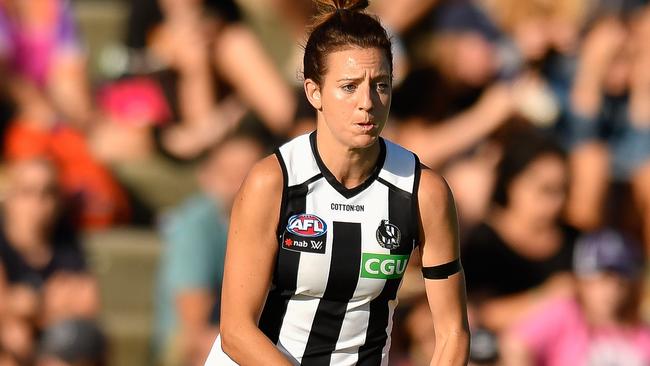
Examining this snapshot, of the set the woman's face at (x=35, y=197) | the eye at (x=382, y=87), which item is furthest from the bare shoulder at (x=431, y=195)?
the woman's face at (x=35, y=197)

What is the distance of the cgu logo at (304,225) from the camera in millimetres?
4254

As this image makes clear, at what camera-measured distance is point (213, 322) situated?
6867 millimetres

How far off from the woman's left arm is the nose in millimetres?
342

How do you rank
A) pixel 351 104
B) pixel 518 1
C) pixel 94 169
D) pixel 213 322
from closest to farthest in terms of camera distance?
1. pixel 351 104
2. pixel 213 322
3. pixel 94 169
4. pixel 518 1

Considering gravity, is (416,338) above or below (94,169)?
below

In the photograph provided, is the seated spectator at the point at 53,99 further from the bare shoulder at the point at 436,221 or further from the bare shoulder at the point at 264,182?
the bare shoulder at the point at 436,221

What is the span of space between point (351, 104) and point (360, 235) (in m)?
0.42

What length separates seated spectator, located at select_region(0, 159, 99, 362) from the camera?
Answer: 7211mm

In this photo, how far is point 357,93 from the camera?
4.18 m

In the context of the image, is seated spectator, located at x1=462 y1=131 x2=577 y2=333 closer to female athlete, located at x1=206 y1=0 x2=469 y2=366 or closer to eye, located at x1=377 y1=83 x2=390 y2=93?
female athlete, located at x1=206 y1=0 x2=469 y2=366

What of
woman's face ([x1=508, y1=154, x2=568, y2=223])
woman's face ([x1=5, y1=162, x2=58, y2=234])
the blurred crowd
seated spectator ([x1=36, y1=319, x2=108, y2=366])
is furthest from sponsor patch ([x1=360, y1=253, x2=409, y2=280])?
woman's face ([x1=5, y1=162, x2=58, y2=234])

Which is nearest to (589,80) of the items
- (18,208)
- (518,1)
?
(518,1)

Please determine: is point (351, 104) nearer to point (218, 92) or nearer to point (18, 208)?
point (18, 208)

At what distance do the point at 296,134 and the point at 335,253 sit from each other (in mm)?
3075
